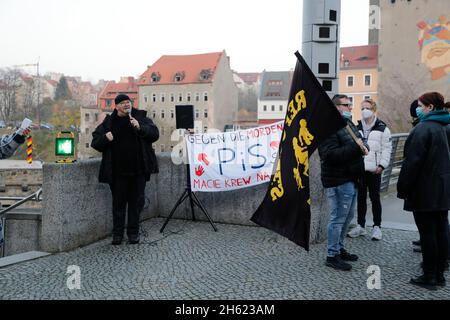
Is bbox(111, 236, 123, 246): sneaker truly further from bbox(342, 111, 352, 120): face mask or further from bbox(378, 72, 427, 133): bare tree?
bbox(378, 72, 427, 133): bare tree

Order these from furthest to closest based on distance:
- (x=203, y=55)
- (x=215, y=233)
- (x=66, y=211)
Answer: (x=203, y=55)
(x=215, y=233)
(x=66, y=211)

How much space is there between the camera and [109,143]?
643 cm

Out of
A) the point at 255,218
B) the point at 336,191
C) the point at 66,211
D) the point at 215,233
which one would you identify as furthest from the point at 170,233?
the point at 336,191

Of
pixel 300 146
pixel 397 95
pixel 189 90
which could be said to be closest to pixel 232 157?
pixel 300 146

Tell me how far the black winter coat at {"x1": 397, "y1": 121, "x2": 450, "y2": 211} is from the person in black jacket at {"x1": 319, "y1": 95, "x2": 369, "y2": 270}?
1.82 ft

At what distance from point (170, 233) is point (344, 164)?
10.1ft

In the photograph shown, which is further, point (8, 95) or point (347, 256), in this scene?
point (8, 95)

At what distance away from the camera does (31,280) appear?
16.5 ft

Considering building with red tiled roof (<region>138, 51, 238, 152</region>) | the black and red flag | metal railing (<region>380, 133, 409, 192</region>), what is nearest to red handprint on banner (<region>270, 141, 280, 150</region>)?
the black and red flag

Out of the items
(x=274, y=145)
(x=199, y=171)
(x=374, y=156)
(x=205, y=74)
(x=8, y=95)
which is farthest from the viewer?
(x=8, y=95)

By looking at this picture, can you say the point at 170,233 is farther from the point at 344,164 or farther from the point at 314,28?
the point at 314,28

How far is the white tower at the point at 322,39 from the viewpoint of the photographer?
6.70 metres

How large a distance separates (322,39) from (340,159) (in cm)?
227

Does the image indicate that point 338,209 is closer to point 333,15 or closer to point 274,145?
point 274,145
